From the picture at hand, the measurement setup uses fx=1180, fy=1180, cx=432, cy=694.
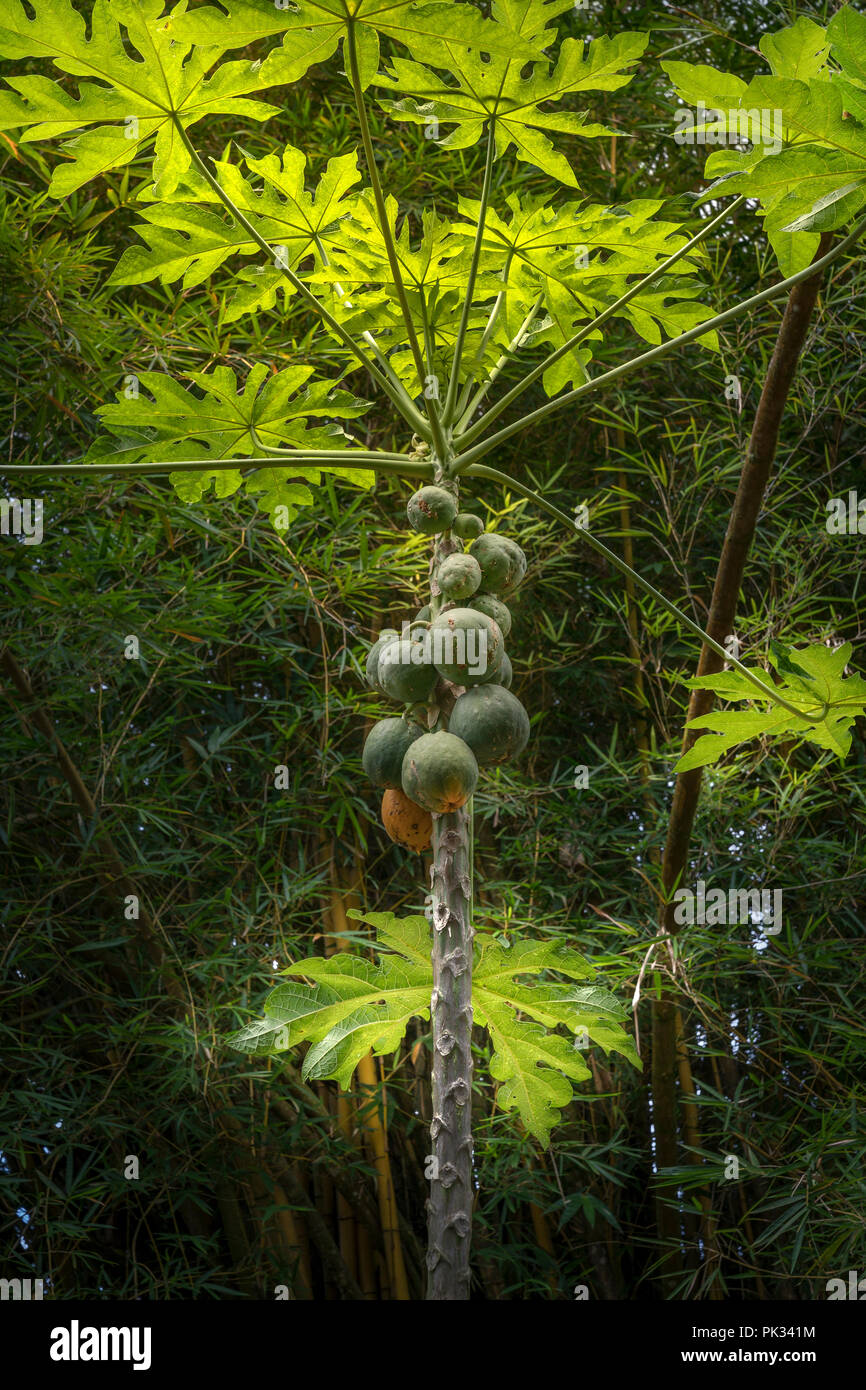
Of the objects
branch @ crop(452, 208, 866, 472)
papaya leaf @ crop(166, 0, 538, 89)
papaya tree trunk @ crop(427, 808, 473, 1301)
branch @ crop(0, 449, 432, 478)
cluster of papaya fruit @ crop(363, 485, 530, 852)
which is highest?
papaya leaf @ crop(166, 0, 538, 89)

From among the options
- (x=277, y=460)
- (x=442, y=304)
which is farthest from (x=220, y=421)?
(x=442, y=304)

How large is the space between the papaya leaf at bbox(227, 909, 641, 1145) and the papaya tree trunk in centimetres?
10

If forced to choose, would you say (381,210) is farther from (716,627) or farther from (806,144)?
(716,627)

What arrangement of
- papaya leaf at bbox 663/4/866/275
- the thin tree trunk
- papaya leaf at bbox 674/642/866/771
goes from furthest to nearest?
1. the thin tree trunk
2. papaya leaf at bbox 674/642/866/771
3. papaya leaf at bbox 663/4/866/275

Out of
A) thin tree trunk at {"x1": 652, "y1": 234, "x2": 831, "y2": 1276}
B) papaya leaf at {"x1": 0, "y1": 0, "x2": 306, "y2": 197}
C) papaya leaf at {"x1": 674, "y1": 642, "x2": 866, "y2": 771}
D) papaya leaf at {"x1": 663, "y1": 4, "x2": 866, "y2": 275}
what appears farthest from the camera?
thin tree trunk at {"x1": 652, "y1": 234, "x2": 831, "y2": 1276}

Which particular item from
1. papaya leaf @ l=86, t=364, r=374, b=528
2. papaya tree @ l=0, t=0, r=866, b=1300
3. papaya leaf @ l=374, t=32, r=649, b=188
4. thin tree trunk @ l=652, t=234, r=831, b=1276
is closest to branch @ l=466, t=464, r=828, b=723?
papaya tree @ l=0, t=0, r=866, b=1300

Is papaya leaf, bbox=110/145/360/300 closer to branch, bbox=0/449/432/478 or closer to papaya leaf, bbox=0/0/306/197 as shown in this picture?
papaya leaf, bbox=0/0/306/197

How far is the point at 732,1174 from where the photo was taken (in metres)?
1.89

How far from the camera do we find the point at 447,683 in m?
1.34

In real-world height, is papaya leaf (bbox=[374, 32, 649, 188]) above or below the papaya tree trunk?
above

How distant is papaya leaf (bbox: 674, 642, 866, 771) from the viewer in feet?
4.76

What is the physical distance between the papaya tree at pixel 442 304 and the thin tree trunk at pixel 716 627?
0.46 ft

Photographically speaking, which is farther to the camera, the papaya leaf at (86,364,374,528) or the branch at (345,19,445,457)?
the papaya leaf at (86,364,374,528)

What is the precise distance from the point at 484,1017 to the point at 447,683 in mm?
410
